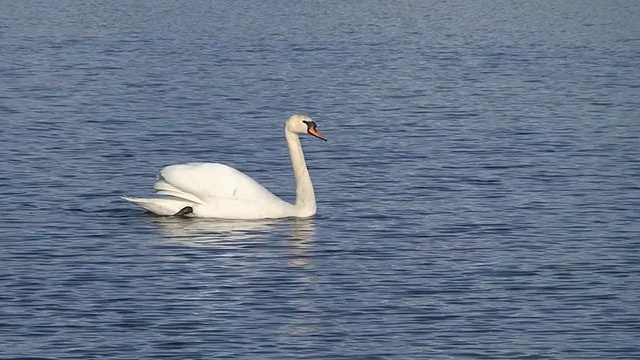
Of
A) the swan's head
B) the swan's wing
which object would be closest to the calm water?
the swan's wing

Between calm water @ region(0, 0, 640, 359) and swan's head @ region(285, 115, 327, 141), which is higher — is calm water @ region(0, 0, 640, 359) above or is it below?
below

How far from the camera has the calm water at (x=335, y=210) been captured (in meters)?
13.6

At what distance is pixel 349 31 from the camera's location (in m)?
54.4

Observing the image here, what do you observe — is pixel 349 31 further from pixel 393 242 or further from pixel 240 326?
pixel 240 326

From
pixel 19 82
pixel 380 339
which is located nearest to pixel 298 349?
pixel 380 339

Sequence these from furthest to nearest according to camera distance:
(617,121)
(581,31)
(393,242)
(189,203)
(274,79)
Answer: (581,31), (274,79), (617,121), (189,203), (393,242)

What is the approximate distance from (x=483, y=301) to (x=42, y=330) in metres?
3.80

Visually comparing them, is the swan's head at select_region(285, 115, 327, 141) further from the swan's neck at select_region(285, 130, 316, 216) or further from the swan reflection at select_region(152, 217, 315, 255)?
the swan reflection at select_region(152, 217, 315, 255)

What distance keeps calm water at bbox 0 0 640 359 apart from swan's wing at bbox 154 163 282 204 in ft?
1.12

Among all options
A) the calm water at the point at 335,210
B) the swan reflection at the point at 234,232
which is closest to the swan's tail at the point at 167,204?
the swan reflection at the point at 234,232

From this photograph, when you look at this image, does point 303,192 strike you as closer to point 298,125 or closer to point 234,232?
point 298,125

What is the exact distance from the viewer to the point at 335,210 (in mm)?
19781

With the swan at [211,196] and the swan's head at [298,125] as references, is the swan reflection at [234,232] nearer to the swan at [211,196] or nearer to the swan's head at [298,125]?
the swan at [211,196]

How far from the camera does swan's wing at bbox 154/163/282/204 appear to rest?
61.1ft
